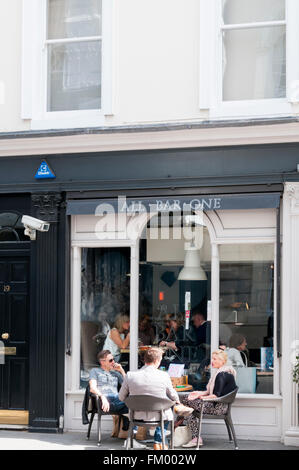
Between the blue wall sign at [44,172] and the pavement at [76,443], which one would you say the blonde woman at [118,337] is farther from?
the blue wall sign at [44,172]

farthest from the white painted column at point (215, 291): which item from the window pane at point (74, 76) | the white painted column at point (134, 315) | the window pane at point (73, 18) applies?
the window pane at point (73, 18)

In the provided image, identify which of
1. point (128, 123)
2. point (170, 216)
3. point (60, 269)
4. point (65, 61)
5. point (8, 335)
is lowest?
point (8, 335)

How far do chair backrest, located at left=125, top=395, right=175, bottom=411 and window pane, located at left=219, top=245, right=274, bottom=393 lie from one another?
2.10 metres

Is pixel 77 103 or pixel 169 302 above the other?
pixel 77 103

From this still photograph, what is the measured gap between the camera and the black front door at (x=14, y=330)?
12.9m

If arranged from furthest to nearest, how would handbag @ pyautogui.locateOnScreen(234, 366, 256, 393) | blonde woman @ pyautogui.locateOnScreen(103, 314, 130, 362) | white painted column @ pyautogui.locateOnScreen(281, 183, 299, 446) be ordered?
blonde woman @ pyautogui.locateOnScreen(103, 314, 130, 362), handbag @ pyautogui.locateOnScreen(234, 366, 256, 393), white painted column @ pyautogui.locateOnScreen(281, 183, 299, 446)

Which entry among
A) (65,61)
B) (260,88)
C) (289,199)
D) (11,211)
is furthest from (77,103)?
(289,199)

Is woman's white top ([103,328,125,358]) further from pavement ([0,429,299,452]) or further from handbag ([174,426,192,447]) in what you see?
handbag ([174,426,192,447])

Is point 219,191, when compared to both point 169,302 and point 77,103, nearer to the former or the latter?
point 169,302

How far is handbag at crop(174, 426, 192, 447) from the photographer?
11.2 m

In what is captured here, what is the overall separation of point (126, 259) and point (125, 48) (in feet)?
10.2

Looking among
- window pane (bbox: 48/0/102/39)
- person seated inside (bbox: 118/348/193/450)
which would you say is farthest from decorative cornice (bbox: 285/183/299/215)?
window pane (bbox: 48/0/102/39)

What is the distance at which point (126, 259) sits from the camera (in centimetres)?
1266

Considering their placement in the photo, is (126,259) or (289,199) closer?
(289,199)
